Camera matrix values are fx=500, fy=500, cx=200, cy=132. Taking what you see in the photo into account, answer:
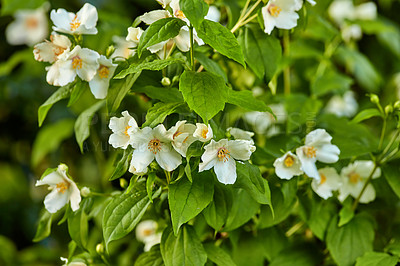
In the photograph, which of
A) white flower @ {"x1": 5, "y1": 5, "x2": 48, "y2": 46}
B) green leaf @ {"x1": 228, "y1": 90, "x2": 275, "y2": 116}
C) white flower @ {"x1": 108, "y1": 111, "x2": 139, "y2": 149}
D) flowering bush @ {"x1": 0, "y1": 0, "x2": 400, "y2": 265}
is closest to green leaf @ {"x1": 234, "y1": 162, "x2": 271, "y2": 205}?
flowering bush @ {"x1": 0, "y1": 0, "x2": 400, "y2": 265}

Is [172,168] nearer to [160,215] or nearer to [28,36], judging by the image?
[160,215]

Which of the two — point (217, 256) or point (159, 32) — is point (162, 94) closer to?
point (159, 32)

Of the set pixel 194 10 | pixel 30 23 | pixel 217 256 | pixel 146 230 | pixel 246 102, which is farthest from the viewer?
pixel 30 23

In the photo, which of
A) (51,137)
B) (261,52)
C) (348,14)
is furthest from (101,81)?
(348,14)

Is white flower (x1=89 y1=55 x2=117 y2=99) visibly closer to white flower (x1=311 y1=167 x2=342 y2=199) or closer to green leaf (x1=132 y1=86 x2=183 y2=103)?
green leaf (x1=132 y1=86 x2=183 y2=103)

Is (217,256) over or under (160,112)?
under

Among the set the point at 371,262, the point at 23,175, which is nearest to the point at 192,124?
the point at 371,262
